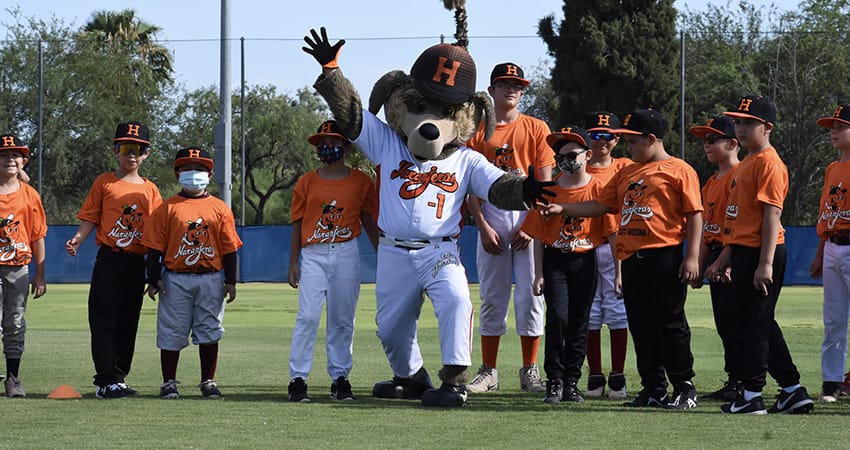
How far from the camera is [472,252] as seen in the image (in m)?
28.8

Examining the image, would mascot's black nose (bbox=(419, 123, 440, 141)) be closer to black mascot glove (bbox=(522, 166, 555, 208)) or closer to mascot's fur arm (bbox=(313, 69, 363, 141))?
mascot's fur arm (bbox=(313, 69, 363, 141))

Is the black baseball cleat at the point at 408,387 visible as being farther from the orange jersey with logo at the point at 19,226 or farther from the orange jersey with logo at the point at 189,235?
the orange jersey with logo at the point at 19,226

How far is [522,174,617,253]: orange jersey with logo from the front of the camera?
827 cm

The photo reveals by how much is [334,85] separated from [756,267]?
2876 mm

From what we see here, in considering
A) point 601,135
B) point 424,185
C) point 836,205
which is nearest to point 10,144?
point 424,185

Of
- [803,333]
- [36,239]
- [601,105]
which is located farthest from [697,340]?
[601,105]

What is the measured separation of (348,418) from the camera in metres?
7.09

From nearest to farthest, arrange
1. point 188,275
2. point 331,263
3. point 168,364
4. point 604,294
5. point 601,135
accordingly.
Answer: point 331,263, point 168,364, point 188,275, point 601,135, point 604,294

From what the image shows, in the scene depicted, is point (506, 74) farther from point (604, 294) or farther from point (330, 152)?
point (604, 294)

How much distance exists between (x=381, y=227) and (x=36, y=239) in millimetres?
2711

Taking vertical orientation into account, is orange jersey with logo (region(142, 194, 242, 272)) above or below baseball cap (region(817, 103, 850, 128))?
below

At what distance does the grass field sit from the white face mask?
4.76ft

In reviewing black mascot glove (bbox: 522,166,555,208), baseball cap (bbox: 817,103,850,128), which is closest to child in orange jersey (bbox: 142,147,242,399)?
black mascot glove (bbox: 522,166,555,208)

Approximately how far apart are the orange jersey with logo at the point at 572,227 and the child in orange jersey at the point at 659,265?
40cm
